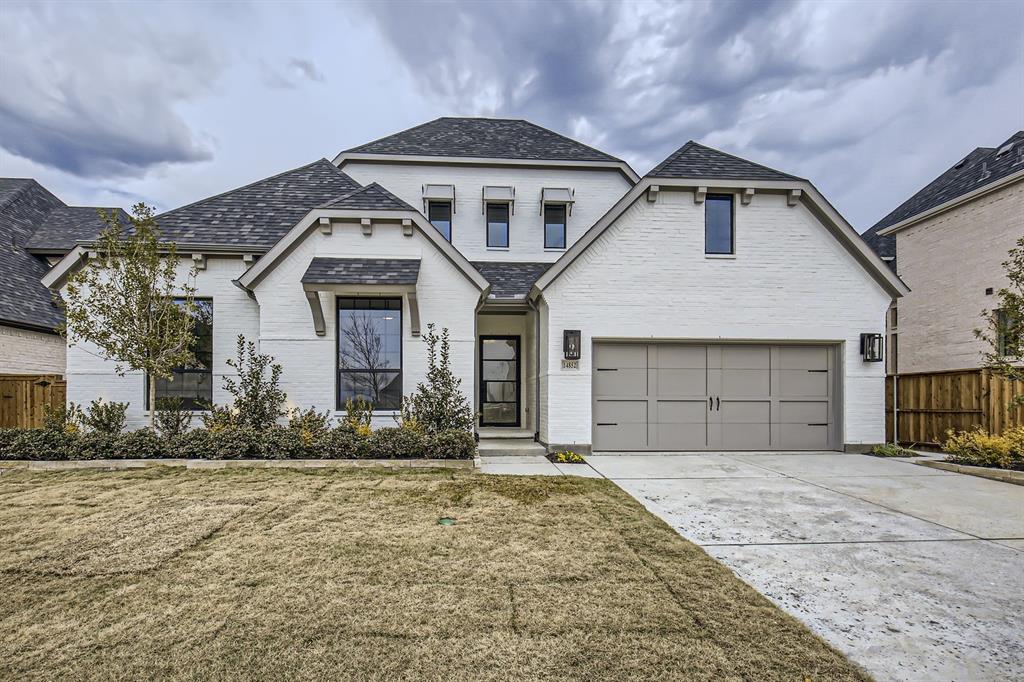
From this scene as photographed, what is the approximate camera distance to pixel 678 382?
1014 centimetres

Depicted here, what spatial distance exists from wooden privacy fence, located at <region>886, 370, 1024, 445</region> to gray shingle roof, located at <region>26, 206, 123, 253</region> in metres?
22.0

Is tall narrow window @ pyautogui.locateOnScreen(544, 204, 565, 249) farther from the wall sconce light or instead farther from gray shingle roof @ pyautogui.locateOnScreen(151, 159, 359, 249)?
the wall sconce light

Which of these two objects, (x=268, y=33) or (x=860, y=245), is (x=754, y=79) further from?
(x=268, y=33)

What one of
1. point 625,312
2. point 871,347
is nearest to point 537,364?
point 625,312

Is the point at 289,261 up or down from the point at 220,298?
up

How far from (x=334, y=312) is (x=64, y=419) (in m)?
5.42

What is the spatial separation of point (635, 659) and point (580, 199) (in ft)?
45.0

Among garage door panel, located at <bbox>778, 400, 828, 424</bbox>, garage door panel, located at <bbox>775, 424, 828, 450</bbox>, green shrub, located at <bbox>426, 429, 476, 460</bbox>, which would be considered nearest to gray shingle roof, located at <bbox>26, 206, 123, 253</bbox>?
green shrub, located at <bbox>426, 429, 476, 460</bbox>

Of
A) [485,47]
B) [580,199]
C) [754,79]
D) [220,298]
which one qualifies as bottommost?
[220,298]

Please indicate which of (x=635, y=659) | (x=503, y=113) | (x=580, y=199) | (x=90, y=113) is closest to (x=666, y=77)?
(x=580, y=199)

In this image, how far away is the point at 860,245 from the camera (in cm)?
990

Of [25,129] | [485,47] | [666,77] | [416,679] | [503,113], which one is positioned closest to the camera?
[416,679]

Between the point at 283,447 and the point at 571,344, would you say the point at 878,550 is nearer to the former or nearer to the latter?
the point at 571,344

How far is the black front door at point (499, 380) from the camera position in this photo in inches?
504
